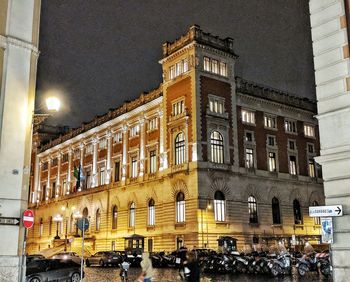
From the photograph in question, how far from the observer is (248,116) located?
52.6 meters

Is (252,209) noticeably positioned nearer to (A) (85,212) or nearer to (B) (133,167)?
(B) (133,167)

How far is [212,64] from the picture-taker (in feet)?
162

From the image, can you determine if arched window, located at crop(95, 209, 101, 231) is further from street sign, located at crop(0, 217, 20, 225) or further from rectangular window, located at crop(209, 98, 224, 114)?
street sign, located at crop(0, 217, 20, 225)

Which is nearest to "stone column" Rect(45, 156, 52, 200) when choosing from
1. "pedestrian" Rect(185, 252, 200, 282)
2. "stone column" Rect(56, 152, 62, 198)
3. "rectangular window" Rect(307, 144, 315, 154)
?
"stone column" Rect(56, 152, 62, 198)

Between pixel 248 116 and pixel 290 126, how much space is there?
7949 mm

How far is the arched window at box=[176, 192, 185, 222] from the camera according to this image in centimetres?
4646

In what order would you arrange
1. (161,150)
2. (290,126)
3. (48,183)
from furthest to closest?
(48,183) → (290,126) → (161,150)

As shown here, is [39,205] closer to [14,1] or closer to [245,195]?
[245,195]

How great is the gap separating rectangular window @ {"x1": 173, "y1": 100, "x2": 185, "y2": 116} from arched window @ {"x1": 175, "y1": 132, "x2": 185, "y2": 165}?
245 cm

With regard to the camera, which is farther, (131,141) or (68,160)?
(68,160)

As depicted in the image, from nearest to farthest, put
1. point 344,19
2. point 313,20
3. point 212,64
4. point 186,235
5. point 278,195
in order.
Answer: point 344,19
point 313,20
point 186,235
point 212,64
point 278,195

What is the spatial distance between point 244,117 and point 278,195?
10.4 meters

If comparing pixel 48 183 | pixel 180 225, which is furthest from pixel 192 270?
pixel 48 183

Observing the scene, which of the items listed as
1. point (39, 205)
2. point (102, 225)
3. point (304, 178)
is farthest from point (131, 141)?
point (39, 205)
